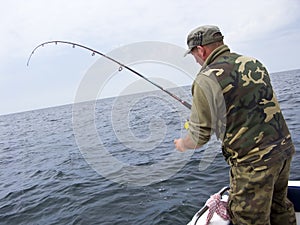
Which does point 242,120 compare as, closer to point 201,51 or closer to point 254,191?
point 254,191

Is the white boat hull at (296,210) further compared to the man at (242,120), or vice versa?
the white boat hull at (296,210)

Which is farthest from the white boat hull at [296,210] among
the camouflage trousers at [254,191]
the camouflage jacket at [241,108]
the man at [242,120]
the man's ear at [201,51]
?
the man's ear at [201,51]

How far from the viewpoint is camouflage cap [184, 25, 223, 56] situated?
8.10 ft

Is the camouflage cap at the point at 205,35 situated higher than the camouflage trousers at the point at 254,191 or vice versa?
the camouflage cap at the point at 205,35

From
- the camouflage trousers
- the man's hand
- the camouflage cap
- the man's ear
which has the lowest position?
the camouflage trousers

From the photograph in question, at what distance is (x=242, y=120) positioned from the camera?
2.35 m

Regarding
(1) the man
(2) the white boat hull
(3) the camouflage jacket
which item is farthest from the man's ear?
(2) the white boat hull

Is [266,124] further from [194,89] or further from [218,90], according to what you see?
[194,89]

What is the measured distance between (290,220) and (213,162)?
548 centimetres

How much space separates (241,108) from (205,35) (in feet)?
2.29

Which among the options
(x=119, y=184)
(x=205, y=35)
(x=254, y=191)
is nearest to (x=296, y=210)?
(x=254, y=191)

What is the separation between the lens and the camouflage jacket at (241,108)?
230cm

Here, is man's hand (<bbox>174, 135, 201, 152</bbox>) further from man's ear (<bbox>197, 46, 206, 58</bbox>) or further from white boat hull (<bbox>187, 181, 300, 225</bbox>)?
white boat hull (<bbox>187, 181, 300, 225</bbox>)

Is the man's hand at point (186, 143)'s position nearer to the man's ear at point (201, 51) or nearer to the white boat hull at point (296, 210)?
the man's ear at point (201, 51)
